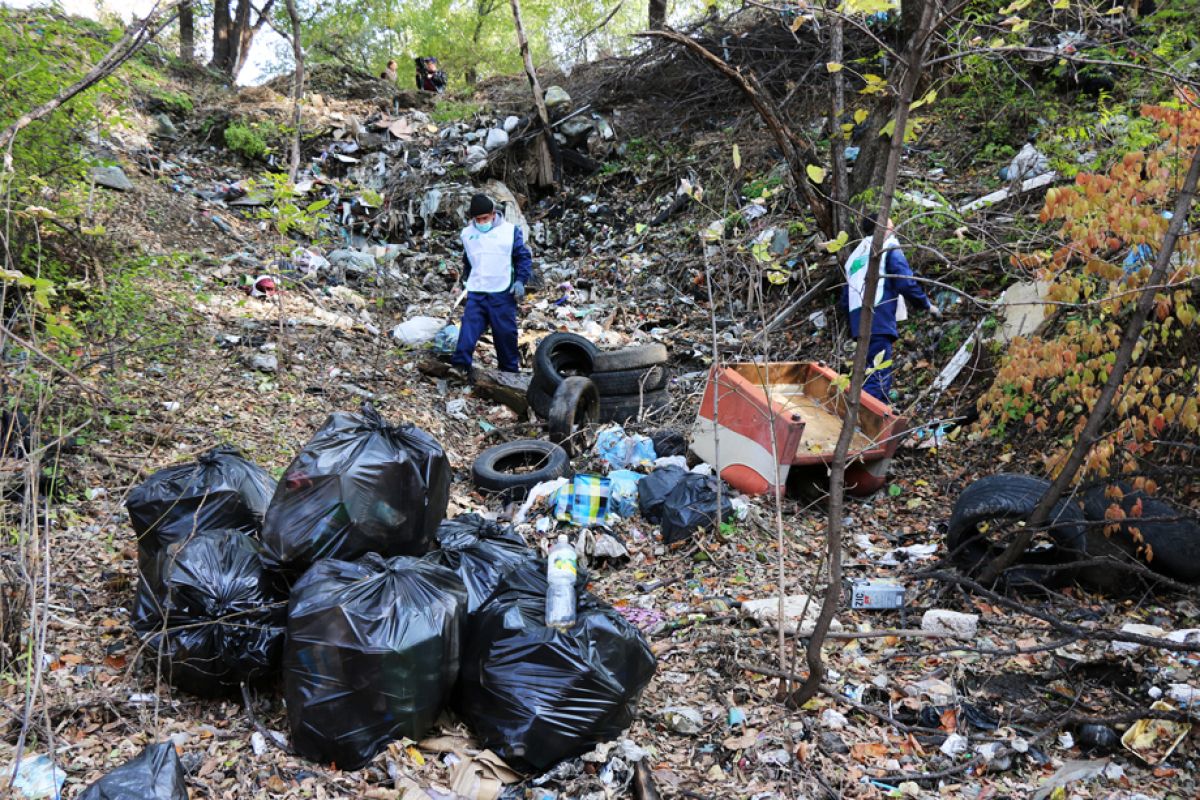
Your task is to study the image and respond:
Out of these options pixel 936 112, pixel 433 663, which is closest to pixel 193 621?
pixel 433 663

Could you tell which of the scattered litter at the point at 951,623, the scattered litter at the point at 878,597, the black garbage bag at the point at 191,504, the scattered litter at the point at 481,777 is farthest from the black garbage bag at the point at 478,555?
the scattered litter at the point at 951,623

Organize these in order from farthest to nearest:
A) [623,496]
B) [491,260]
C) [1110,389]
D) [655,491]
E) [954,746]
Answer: [491,260] → [623,496] → [655,491] → [1110,389] → [954,746]

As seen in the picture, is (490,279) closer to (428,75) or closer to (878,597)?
(878,597)

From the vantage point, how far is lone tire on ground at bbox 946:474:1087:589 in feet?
11.0

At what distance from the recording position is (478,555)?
9.59 ft

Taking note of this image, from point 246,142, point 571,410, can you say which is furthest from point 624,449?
point 246,142

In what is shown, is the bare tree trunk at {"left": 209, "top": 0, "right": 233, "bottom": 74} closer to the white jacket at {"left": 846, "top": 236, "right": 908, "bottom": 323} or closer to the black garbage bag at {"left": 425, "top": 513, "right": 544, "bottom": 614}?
the white jacket at {"left": 846, "top": 236, "right": 908, "bottom": 323}

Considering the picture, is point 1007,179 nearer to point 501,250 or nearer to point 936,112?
point 936,112

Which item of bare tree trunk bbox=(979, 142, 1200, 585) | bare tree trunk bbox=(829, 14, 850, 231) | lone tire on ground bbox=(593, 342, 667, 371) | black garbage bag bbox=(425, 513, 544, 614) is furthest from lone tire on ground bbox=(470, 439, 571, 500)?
bare tree trunk bbox=(829, 14, 850, 231)

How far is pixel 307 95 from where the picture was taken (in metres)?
12.3

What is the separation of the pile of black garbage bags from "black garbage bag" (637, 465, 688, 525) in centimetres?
127

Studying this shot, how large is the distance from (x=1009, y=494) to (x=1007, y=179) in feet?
14.8

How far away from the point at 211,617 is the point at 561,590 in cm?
118

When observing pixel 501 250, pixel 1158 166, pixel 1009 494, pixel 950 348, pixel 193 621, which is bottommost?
pixel 193 621
